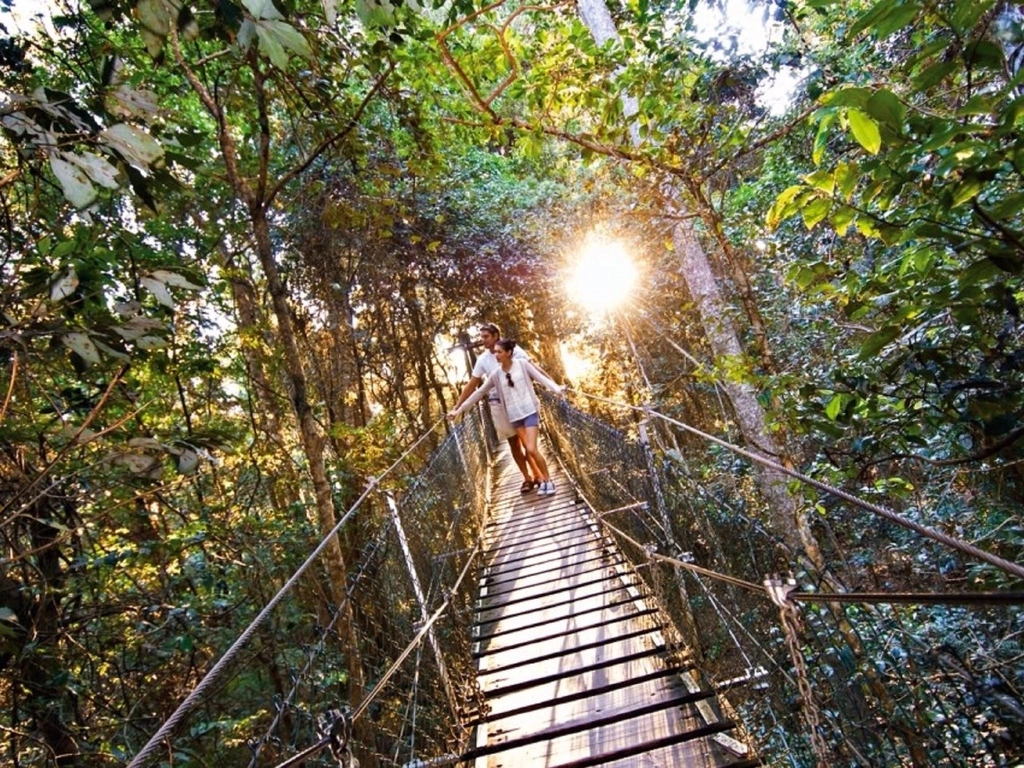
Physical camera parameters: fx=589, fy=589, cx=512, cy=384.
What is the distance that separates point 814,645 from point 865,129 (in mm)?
1424

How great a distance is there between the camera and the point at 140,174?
2.67 ft

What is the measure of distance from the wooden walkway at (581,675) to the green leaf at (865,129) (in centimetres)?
131

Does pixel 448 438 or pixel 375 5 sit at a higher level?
pixel 375 5

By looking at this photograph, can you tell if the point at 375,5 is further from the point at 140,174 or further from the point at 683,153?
the point at 683,153

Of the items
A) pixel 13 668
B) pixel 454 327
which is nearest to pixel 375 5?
pixel 13 668

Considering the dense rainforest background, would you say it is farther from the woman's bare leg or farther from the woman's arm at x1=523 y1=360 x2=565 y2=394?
the woman's bare leg

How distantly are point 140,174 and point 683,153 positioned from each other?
2532mm

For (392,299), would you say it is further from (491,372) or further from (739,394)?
(739,394)

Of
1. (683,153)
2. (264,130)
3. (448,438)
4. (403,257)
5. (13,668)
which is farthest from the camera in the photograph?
(403,257)

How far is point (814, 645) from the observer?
→ 163 centimetres

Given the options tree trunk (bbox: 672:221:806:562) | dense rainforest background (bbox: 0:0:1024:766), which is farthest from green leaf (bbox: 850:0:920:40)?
tree trunk (bbox: 672:221:806:562)

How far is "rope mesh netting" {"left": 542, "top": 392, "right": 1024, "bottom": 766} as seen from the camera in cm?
107

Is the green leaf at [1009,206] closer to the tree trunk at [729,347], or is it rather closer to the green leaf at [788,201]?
the green leaf at [788,201]

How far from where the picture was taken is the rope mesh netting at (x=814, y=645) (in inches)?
42.1
